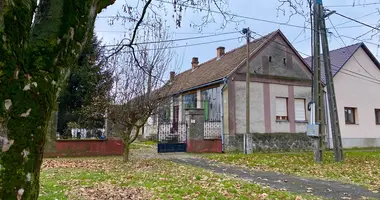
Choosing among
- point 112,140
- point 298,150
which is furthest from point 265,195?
point 298,150

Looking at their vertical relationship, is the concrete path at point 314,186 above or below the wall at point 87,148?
below

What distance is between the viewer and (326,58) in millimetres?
12648

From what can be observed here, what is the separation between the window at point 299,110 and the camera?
67.6 feet

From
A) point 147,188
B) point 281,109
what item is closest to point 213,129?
point 281,109

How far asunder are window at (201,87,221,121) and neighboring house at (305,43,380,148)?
903cm

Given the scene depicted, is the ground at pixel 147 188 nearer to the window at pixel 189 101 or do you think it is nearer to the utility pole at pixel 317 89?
the utility pole at pixel 317 89

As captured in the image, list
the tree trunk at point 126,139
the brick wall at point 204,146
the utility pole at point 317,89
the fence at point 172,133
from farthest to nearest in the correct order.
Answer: the fence at point 172,133, the brick wall at point 204,146, the utility pole at point 317,89, the tree trunk at point 126,139

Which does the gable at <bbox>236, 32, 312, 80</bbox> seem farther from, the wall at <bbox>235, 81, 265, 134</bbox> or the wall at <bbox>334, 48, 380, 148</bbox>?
the wall at <bbox>334, 48, 380, 148</bbox>

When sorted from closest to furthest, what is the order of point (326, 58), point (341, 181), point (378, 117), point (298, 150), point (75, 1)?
1. point (75, 1)
2. point (341, 181)
3. point (326, 58)
4. point (298, 150)
5. point (378, 117)

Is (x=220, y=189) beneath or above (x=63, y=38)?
beneath

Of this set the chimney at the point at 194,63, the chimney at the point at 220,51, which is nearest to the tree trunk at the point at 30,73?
the chimney at the point at 220,51

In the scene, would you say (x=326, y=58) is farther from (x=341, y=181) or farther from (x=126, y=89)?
(x=126, y=89)

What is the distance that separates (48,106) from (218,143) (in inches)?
607

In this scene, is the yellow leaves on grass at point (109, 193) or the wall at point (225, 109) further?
the wall at point (225, 109)
